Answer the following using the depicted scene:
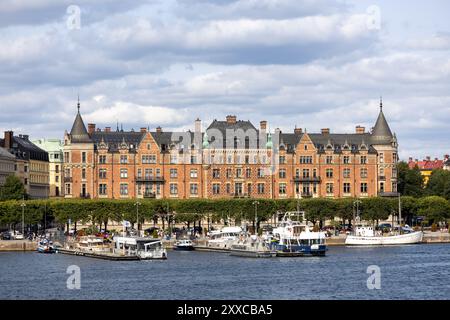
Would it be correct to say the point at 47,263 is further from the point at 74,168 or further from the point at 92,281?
the point at 74,168

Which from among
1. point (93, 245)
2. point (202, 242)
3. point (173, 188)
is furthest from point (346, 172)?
point (93, 245)

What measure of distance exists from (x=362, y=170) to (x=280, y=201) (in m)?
12.5

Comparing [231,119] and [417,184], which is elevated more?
[231,119]

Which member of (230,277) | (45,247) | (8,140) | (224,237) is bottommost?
(230,277)

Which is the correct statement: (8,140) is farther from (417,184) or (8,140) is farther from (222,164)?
(417,184)

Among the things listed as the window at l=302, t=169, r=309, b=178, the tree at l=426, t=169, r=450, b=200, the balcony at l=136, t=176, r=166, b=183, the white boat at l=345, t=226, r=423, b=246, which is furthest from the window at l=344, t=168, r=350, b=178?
the tree at l=426, t=169, r=450, b=200

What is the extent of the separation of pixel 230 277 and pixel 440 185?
9438 centimetres

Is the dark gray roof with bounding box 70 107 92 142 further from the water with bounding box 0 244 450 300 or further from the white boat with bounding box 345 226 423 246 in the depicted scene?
the white boat with bounding box 345 226 423 246

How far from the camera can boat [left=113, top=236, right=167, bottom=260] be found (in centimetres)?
8969

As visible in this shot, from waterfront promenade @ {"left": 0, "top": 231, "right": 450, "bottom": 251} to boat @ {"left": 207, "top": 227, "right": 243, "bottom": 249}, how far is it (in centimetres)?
115

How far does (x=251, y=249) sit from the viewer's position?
95000 mm
